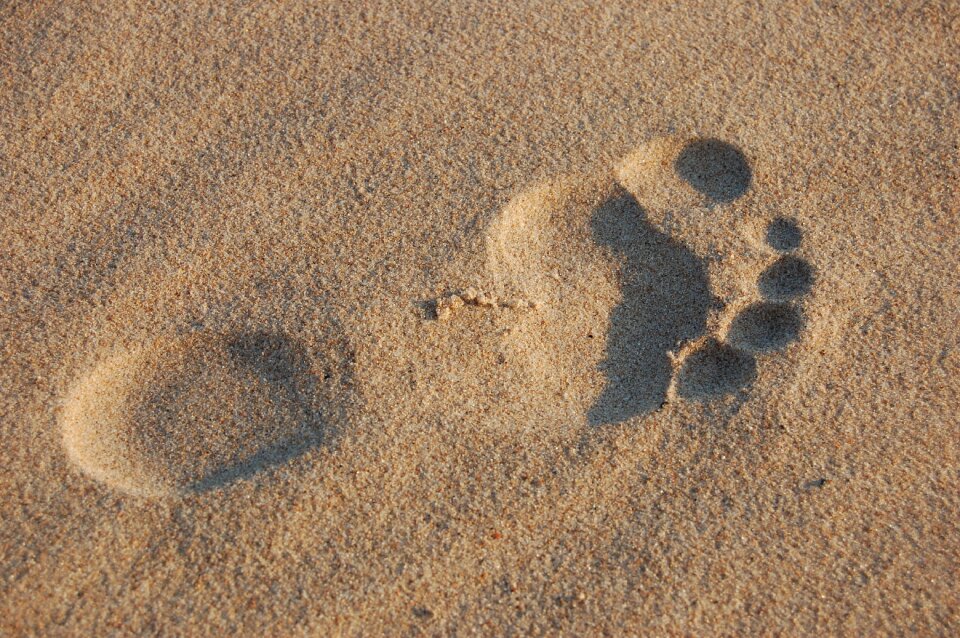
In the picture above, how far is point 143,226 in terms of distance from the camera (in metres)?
1.68

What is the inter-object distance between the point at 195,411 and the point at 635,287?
0.87 m

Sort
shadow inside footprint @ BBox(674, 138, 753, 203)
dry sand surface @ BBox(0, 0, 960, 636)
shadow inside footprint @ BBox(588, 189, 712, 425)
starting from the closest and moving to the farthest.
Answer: dry sand surface @ BBox(0, 0, 960, 636) → shadow inside footprint @ BBox(588, 189, 712, 425) → shadow inside footprint @ BBox(674, 138, 753, 203)

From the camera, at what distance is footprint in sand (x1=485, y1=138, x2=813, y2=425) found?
1572mm

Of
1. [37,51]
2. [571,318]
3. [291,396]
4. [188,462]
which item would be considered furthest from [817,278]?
[37,51]

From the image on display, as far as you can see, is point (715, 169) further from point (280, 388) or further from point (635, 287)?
point (280, 388)

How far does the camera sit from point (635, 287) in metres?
1.68

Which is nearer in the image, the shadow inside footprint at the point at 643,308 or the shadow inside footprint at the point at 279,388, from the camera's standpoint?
the shadow inside footprint at the point at 279,388

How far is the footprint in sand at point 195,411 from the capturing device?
1.44 meters

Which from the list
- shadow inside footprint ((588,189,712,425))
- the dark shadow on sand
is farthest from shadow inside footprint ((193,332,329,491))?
shadow inside footprint ((588,189,712,425))

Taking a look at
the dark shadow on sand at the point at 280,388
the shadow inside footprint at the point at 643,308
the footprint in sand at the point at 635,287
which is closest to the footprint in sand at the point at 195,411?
the dark shadow on sand at the point at 280,388

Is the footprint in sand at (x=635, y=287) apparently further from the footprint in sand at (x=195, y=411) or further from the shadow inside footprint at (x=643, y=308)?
the footprint in sand at (x=195, y=411)

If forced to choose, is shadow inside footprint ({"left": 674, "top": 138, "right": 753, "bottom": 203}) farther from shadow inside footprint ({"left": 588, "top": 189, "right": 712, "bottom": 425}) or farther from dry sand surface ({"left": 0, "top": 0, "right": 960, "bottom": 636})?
shadow inside footprint ({"left": 588, "top": 189, "right": 712, "bottom": 425})

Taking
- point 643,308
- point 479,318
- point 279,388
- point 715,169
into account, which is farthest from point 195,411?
point 715,169

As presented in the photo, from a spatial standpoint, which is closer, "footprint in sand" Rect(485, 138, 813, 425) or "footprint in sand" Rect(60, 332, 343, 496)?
"footprint in sand" Rect(60, 332, 343, 496)
